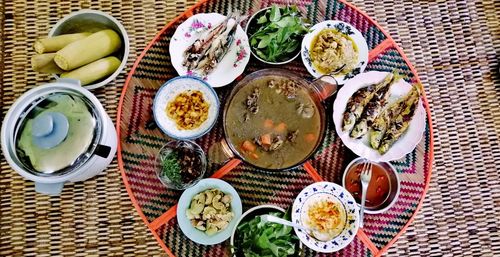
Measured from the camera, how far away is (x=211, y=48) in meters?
1.83

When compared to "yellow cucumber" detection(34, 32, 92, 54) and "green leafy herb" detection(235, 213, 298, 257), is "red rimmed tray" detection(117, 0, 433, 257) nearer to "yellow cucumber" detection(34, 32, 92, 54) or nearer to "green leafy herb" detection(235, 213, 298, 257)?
"green leafy herb" detection(235, 213, 298, 257)

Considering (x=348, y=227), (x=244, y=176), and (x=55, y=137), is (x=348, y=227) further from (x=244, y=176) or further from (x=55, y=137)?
(x=55, y=137)

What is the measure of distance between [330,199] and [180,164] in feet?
1.89

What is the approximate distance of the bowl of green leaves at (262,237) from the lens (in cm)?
170

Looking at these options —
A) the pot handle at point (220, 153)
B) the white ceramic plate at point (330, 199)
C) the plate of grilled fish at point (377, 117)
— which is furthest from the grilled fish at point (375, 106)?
the pot handle at point (220, 153)

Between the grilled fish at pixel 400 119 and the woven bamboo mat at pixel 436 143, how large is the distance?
0.29 meters

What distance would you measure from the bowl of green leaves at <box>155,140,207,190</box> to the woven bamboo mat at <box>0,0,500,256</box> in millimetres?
273

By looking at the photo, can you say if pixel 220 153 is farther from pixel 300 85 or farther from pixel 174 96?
pixel 300 85

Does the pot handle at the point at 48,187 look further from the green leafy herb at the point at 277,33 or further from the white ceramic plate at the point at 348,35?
the white ceramic plate at the point at 348,35

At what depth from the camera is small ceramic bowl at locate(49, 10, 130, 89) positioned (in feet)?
6.27

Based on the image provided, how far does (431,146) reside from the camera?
6.14ft

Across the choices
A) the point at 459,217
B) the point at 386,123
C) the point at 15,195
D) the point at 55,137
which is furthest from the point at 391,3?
the point at 15,195

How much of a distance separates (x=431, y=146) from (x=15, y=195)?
1.66 meters

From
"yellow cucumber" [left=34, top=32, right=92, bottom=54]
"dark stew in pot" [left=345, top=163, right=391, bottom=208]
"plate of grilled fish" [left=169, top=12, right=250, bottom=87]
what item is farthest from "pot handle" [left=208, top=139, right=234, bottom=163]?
"yellow cucumber" [left=34, top=32, right=92, bottom=54]
